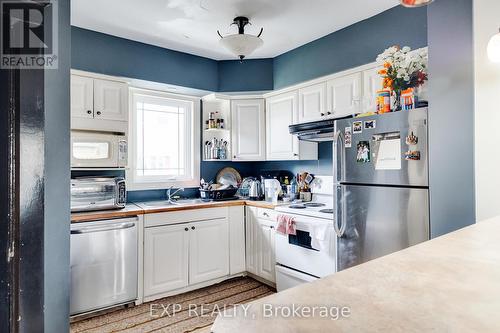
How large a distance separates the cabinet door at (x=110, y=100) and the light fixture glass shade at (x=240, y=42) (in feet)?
3.91

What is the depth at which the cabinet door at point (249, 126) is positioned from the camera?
12.2 feet

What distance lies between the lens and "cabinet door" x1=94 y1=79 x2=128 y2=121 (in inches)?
113

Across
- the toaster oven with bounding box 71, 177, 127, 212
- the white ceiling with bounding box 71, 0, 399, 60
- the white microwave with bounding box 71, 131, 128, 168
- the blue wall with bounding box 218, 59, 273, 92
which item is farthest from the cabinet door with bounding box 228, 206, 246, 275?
the white ceiling with bounding box 71, 0, 399, 60

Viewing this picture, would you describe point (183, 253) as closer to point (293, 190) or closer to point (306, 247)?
point (306, 247)

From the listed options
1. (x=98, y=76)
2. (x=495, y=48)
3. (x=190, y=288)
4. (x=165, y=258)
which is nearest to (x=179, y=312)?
(x=190, y=288)

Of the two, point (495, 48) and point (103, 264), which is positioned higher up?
point (495, 48)

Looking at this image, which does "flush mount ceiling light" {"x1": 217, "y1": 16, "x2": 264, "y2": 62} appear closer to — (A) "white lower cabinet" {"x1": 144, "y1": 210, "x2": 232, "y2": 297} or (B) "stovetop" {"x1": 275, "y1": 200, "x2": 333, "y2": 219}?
(B) "stovetop" {"x1": 275, "y1": 200, "x2": 333, "y2": 219}

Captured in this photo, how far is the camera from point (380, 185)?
2.05 metres

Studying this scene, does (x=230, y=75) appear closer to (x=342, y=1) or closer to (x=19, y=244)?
(x=342, y=1)

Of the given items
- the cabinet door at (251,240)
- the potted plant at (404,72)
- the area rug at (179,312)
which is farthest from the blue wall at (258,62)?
the area rug at (179,312)

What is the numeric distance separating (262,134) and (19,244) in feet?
10.6

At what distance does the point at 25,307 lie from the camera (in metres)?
0.60

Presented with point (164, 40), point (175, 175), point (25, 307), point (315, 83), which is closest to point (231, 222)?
point (175, 175)

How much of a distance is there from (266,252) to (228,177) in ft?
4.10
